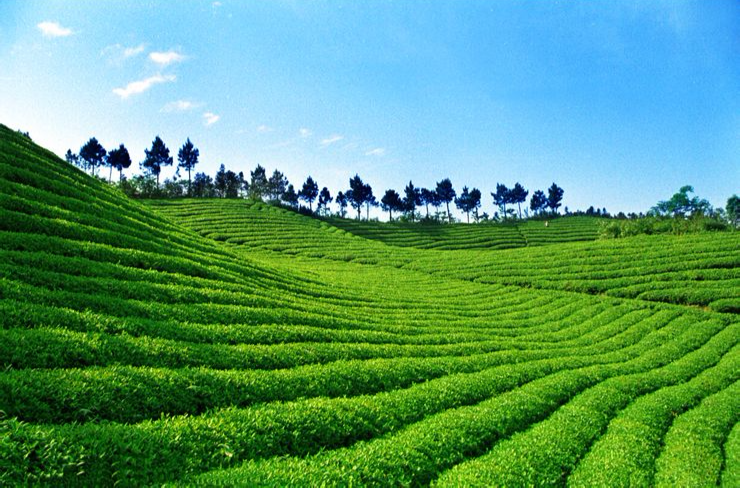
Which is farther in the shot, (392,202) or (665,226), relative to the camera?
(392,202)

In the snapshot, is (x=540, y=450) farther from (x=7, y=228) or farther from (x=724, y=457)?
(x=7, y=228)

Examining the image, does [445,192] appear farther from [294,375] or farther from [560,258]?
[294,375]

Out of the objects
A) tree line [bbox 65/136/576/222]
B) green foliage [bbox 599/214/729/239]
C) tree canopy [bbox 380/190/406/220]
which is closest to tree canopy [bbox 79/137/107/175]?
tree line [bbox 65/136/576/222]

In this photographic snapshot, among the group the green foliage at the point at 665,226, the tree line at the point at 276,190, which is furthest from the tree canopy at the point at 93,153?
the green foliage at the point at 665,226

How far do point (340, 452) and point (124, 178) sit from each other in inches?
5190

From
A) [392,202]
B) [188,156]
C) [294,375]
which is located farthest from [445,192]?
[294,375]

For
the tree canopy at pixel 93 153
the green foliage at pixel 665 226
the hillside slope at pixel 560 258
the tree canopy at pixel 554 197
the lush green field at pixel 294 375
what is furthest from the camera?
the tree canopy at pixel 554 197

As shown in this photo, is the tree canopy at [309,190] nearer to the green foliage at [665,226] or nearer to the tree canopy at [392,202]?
the tree canopy at [392,202]

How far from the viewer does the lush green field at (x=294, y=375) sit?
8148 mm

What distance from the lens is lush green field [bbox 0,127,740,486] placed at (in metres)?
8.15

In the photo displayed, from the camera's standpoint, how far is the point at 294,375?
12500mm

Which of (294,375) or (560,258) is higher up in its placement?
(560,258)

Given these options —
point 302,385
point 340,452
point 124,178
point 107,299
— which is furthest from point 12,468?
point 124,178

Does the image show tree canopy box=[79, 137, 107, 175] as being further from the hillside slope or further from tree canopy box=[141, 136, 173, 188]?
the hillside slope
